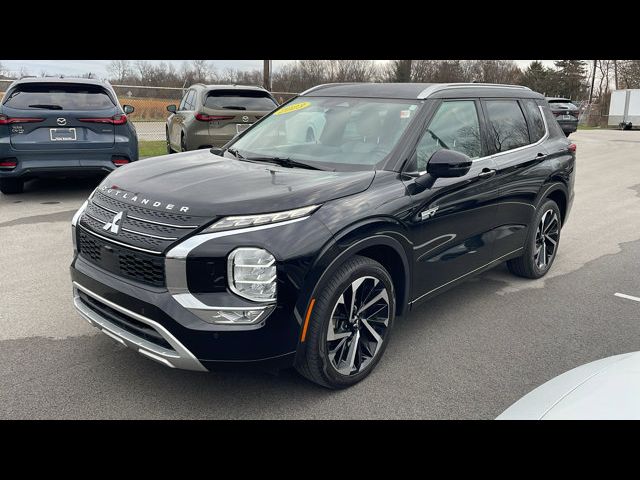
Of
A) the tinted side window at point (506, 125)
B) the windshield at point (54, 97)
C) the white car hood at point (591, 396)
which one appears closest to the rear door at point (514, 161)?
the tinted side window at point (506, 125)

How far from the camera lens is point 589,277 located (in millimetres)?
5852

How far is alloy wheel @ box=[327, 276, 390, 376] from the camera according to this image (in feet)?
11.1

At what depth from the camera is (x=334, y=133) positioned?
4.27 metres

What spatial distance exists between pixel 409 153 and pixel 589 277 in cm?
306

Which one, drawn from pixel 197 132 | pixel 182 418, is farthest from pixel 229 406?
pixel 197 132

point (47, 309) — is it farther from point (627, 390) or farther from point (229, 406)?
point (627, 390)

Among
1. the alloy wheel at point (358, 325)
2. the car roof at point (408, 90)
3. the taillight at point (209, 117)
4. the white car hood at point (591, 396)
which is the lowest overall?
the alloy wheel at point (358, 325)

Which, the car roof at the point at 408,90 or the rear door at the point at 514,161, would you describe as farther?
the rear door at the point at 514,161

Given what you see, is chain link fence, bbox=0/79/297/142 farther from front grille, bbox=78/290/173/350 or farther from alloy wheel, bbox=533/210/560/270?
front grille, bbox=78/290/173/350

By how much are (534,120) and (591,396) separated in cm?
390

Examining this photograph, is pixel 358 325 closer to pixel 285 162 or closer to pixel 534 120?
pixel 285 162

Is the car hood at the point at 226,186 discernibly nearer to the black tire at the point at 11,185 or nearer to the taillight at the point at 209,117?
the black tire at the point at 11,185

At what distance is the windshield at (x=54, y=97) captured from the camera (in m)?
8.09

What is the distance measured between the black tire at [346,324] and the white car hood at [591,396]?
116 centimetres
